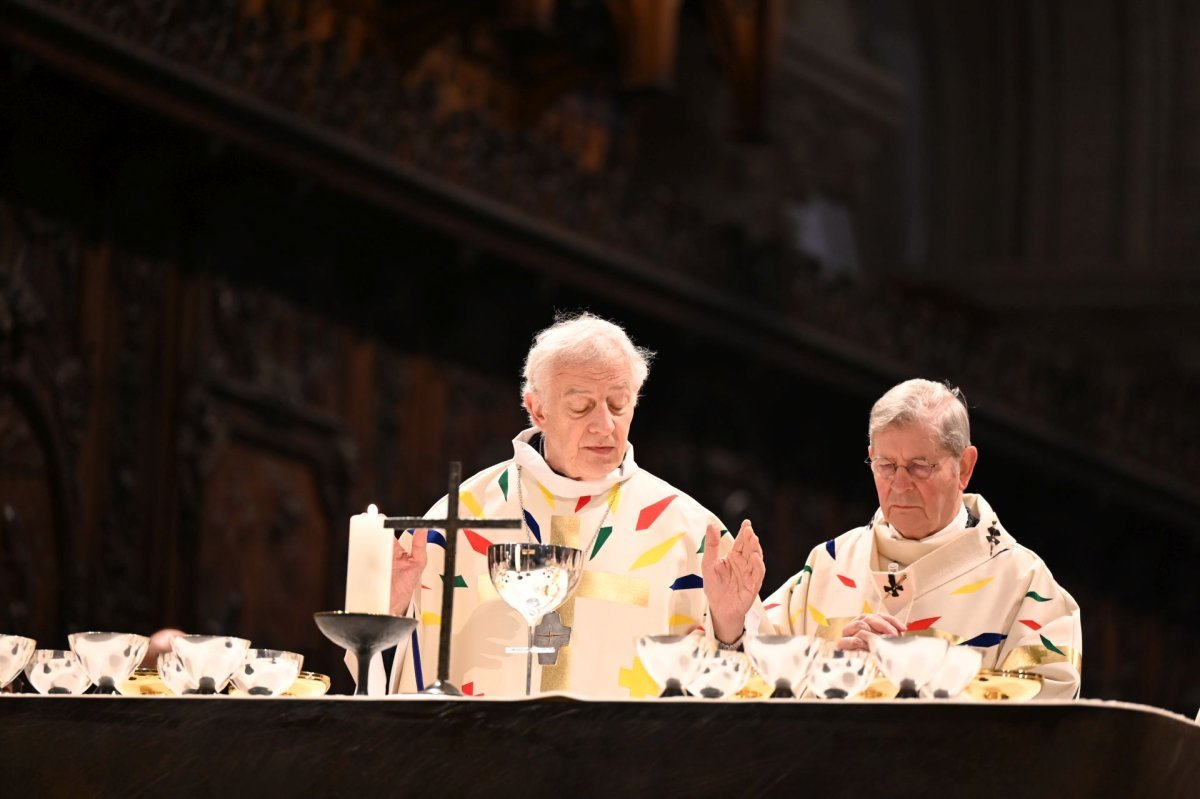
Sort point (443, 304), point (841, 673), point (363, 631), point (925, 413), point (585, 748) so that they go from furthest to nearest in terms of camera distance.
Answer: point (443, 304), point (925, 413), point (363, 631), point (841, 673), point (585, 748)

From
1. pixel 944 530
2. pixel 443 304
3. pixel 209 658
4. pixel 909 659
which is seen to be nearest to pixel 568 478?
pixel 944 530

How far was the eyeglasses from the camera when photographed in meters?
5.41

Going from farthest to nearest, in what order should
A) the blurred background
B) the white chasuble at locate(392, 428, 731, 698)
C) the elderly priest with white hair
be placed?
the blurred background → the white chasuble at locate(392, 428, 731, 698) → the elderly priest with white hair

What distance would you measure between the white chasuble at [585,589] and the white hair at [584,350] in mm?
284

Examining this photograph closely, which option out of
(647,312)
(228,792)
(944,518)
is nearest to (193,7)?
(647,312)

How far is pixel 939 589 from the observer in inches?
216

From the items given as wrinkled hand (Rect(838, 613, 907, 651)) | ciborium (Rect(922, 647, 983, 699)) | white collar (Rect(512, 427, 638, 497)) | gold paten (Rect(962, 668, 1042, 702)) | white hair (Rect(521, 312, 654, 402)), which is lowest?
gold paten (Rect(962, 668, 1042, 702))

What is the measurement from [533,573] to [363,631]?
36 cm

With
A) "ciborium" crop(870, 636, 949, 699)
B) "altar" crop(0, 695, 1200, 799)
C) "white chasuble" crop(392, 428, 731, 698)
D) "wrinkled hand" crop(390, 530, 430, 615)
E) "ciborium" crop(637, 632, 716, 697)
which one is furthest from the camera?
"white chasuble" crop(392, 428, 731, 698)

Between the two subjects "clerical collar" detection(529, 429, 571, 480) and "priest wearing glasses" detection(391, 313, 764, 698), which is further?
"clerical collar" detection(529, 429, 571, 480)

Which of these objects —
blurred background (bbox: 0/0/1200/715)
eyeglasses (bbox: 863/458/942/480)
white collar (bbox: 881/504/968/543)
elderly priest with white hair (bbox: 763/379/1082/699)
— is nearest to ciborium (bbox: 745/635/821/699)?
elderly priest with white hair (bbox: 763/379/1082/699)

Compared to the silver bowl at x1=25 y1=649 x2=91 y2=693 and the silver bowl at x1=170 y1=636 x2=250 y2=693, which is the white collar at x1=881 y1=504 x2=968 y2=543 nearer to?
the silver bowl at x1=170 y1=636 x2=250 y2=693

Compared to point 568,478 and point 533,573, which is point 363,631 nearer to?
point 533,573

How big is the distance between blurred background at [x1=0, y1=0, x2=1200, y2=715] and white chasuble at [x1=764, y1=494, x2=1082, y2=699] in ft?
10.8
